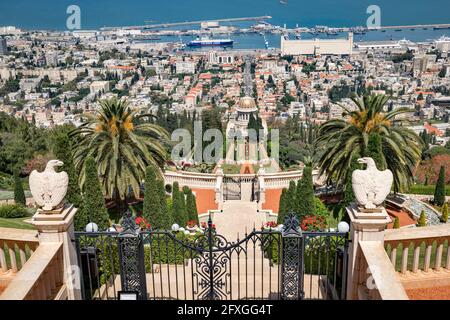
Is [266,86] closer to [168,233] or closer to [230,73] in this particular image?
[230,73]

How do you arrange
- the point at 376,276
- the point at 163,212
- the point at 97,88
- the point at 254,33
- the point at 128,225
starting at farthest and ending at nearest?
the point at 254,33
the point at 97,88
the point at 163,212
the point at 128,225
the point at 376,276

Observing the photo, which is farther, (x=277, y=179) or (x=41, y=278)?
(x=277, y=179)

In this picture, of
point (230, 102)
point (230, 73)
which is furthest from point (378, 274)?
point (230, 73)

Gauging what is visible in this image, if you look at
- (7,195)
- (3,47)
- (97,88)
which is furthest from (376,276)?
(3,47)

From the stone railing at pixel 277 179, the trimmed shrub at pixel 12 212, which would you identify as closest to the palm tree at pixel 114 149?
the trimmed shrub at pixel 12 212

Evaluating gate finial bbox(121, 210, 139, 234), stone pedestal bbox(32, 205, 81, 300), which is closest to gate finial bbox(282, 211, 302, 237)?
gate finial bbox(121, 210, 139, 234)

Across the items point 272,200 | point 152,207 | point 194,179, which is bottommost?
point 272,200

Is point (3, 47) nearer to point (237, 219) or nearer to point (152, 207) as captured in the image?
point (237, 219)
